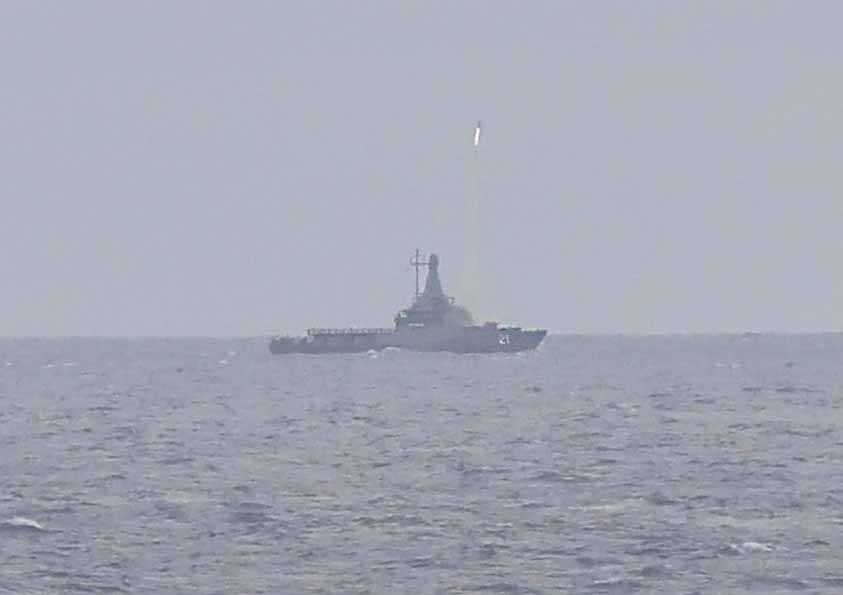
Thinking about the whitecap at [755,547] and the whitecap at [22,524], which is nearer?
the whitecap at [755,547]

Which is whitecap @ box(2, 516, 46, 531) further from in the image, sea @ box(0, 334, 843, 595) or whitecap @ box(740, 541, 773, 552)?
whitecap @ box(740, 541, 773, 552)

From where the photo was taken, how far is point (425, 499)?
2208 inches

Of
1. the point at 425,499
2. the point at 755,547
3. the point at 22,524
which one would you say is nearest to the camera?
the point at 755,547

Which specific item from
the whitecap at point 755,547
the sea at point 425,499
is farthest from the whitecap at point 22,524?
the whitecap at point 755,547

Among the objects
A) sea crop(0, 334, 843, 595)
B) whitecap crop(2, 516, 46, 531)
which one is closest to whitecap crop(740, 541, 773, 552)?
sea crop(0, 334, 843, 595)

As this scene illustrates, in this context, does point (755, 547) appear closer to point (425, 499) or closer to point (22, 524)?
point (425, 499)

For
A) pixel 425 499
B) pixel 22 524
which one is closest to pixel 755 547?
pixel 425 499

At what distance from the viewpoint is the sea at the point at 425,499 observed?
139 ft

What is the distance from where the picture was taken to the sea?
4238cm

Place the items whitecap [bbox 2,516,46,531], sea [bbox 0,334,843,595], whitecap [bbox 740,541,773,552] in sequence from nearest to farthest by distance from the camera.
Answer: sea [bbox 0,334,843,595] → whitecap [bbox 740,541,773,552] → whitecap [bbox 2,516,46,531]

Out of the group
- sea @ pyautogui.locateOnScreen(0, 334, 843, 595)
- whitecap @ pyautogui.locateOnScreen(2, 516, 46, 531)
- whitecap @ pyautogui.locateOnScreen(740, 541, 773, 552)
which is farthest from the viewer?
whitecap @ pyautogui.locateOnScreen(2, 516, 46, 531)

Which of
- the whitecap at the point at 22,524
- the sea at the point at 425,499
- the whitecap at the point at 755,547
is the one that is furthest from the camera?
the whitecap at the point at 22,524

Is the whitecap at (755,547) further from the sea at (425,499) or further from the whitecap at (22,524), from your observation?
the whitecap at (22,524)

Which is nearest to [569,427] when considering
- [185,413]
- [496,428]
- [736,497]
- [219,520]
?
[496,428]
